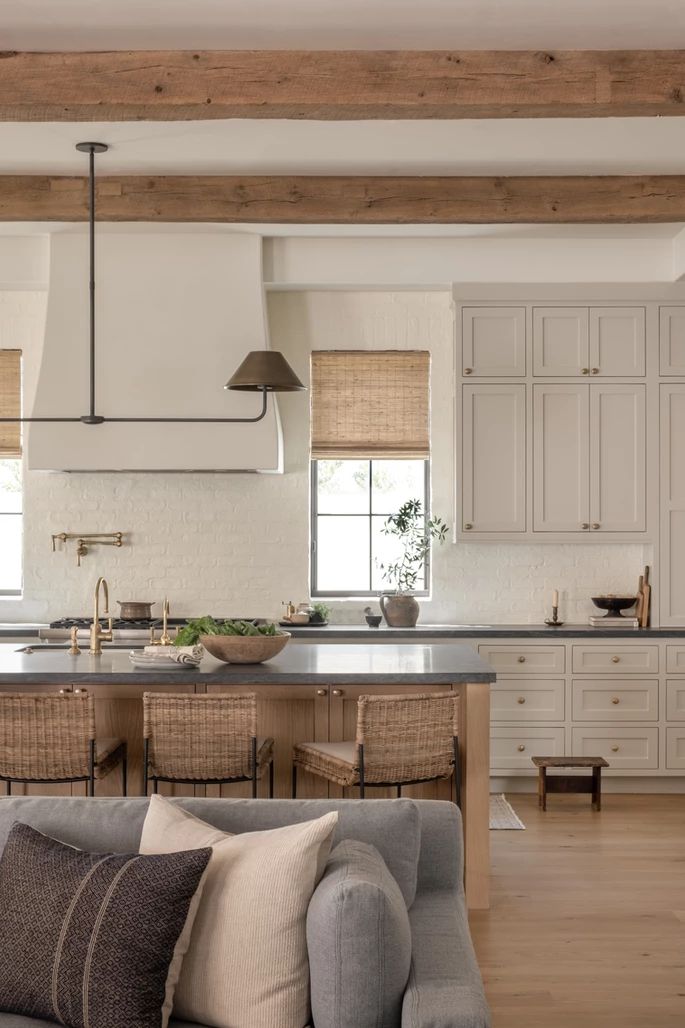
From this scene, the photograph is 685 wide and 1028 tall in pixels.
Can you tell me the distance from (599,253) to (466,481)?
5.39 ft

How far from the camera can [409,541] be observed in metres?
7.21

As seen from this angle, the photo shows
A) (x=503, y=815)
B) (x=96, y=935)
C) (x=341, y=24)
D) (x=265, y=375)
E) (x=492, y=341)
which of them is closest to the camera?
(x=96, y=935)

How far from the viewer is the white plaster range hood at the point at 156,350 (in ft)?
21.6

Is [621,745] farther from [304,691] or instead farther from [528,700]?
[304,691]

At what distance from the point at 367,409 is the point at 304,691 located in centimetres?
287

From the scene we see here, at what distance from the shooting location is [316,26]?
12.8ft

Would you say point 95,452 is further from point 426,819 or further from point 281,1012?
point 281,1012

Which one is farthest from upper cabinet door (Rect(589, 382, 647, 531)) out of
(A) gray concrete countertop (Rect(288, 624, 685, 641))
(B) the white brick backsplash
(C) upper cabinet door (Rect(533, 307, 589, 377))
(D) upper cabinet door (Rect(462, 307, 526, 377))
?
(A) gray concrete countertop (Rect(288, 624, 685, 641))

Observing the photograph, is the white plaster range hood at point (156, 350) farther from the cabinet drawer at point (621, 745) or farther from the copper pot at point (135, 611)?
the cabinet drawer at point (621, 745)

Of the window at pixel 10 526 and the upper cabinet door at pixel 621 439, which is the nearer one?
the upper cabinet door at pixel 621 439

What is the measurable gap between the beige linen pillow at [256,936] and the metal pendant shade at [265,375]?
314 cm

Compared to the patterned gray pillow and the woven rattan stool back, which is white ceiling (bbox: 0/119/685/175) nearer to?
the woven rattan stool back

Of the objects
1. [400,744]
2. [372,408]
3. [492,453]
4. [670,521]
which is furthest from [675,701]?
[400,744]

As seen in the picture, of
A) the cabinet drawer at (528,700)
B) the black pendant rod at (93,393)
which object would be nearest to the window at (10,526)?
the black pendant rod at (93,393)
